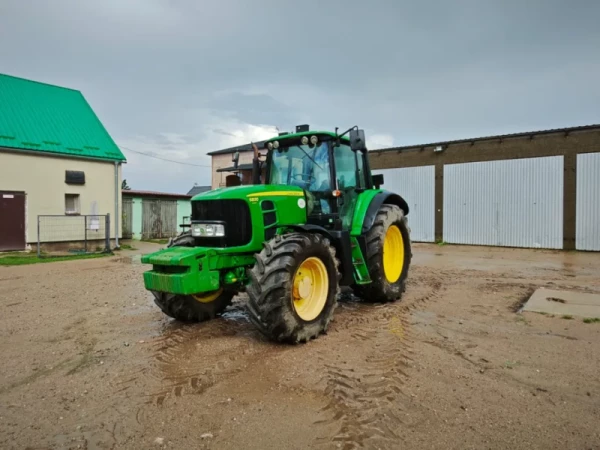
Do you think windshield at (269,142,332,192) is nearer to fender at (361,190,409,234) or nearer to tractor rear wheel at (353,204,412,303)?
fender at (361,190,409,234)

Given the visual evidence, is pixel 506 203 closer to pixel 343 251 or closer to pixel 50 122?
pixel 343 251

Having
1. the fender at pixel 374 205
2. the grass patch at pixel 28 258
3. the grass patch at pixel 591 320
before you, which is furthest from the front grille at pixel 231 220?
the grass patch at pixel 28 258

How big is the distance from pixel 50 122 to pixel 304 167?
1565cm

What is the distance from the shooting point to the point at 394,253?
7.41 metres

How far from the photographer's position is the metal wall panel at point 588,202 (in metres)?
16.1

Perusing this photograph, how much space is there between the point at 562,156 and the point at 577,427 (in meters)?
16.7

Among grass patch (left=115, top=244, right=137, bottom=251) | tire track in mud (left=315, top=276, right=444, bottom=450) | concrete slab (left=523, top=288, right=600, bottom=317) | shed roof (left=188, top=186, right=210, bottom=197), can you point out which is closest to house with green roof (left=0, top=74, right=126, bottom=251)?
grass patch (left=115, top=244, right=137, bottom=251)

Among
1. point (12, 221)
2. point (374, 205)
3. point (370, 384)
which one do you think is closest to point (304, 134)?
point (374, 205)

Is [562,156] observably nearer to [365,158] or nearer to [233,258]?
[365,158]

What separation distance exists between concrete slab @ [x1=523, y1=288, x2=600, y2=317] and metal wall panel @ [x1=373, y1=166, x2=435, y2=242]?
43.6 ft

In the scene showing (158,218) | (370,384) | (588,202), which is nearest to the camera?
(370,384)

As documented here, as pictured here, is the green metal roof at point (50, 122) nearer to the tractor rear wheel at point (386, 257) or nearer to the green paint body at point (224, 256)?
the green paint body at point (224, 256)

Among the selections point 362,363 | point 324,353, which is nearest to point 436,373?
point 362,363

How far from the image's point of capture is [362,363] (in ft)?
13.4
